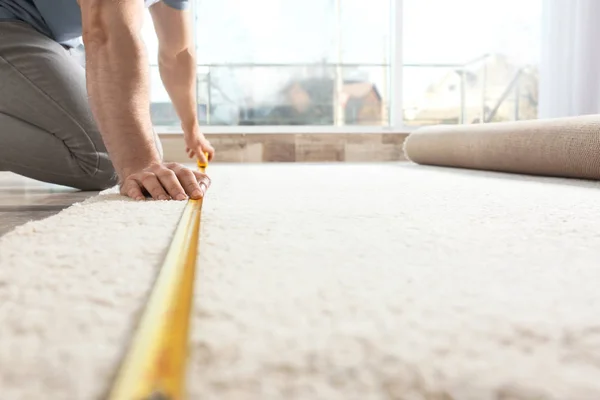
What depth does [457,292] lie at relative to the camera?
16.8 inches

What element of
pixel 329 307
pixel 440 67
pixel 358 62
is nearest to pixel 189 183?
pixel 329 307

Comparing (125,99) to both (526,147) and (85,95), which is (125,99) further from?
(526,147)

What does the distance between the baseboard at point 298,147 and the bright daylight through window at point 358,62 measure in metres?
0.30

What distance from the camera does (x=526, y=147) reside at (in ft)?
5.85

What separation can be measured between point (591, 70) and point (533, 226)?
127 inches

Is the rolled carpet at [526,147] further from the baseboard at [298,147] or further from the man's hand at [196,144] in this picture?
the baseboard at [298,147]

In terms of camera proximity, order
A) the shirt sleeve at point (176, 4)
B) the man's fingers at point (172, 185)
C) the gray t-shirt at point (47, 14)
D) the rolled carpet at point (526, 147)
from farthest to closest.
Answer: the shirt sleeve at point (176, 4), the gray t-shirt at point (47, 14), the rolled carpet at point (526, 147), the man's fingers at point (172, 185)

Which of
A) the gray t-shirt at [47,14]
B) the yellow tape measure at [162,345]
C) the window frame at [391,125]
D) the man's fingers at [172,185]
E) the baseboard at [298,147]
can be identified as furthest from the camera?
the window frame at [391,125]

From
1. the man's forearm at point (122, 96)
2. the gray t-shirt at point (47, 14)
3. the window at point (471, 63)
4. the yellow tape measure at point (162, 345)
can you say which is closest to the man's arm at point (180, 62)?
the gray t-shirt at point (47, 14)


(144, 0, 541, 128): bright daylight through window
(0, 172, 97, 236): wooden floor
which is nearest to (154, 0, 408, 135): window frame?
(144, 0, 541, 128): bright daylight through window

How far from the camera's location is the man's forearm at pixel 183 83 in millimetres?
2250

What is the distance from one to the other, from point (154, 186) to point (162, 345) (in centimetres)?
74

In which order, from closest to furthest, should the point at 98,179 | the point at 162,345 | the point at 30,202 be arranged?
the point at 162,345 < the point at 30,202 < the point at 98,179

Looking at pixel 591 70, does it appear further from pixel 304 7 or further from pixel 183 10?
pixel 183 10
